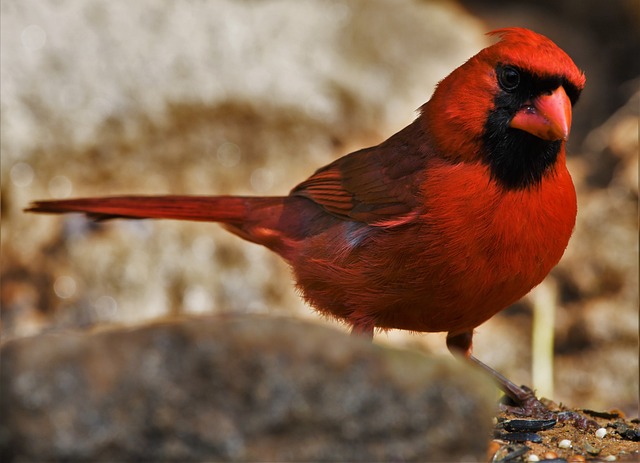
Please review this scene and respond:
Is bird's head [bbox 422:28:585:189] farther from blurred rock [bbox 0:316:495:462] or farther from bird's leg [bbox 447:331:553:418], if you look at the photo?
blurred rock [bbox 0:316:495:462]

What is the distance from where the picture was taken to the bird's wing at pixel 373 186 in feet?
10.3

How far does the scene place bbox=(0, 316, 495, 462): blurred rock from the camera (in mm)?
1847

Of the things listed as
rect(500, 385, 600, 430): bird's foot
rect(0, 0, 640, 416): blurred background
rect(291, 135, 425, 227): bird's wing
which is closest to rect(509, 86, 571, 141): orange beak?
rect(291, 135, 425, 227): bird's wing

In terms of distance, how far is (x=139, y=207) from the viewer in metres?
3.60

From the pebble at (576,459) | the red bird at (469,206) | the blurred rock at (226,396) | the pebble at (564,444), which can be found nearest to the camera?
the blurred rock at (226,396)

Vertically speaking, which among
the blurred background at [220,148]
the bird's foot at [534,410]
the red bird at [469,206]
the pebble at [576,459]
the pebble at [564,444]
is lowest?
the pebble at [576,459]

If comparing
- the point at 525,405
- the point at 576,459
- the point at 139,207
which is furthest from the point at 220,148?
the point at 576,459

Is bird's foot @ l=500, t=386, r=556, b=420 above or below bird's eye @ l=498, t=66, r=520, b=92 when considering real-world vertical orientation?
below

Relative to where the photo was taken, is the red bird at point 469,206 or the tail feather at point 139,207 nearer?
the red bird at point 469,206

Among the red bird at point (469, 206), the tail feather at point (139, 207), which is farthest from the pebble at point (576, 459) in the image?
the tail feather at point (139, 207)

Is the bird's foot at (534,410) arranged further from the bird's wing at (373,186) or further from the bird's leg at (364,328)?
the bird's wing at (373,186)

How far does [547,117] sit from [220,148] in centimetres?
346

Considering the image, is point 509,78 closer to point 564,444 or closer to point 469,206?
point 469,206

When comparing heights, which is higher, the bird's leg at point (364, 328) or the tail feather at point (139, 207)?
the tail feather at point (139, 207)
